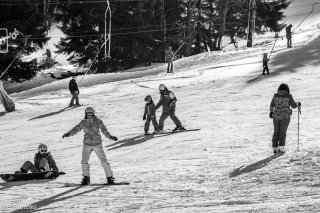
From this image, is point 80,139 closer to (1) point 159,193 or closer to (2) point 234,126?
(2) point 234,126

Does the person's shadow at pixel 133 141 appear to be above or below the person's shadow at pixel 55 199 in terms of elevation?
below

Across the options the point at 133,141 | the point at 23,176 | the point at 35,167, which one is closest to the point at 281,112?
the point at 35,167

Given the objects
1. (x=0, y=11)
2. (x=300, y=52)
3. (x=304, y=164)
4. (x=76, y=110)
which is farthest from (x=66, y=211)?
(x=0, y=11)

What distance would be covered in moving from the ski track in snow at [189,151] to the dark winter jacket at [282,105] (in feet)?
2.97

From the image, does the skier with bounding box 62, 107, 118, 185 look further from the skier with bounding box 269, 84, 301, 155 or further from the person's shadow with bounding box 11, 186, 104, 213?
the skier with bounding box 269, 84, 301, 155

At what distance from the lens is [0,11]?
4084 centimetres

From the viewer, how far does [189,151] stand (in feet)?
50.5

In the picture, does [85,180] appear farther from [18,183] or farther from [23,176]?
[23,176]

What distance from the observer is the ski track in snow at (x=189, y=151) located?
33.3 ft

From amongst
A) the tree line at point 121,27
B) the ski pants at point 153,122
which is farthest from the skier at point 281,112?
the tree line at point 121,27

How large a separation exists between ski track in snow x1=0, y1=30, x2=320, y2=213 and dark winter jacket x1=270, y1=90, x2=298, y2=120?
2.97 feet

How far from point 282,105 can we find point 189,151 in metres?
3.12

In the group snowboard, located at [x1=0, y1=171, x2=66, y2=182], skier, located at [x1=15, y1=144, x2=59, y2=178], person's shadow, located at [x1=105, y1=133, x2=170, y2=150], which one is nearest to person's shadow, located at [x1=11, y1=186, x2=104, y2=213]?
snowboard, located at [x1=0, y1=171, x2=66, y2=182]

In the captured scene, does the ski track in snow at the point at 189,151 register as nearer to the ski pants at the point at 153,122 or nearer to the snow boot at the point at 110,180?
the snow boot at the point at 110,180
